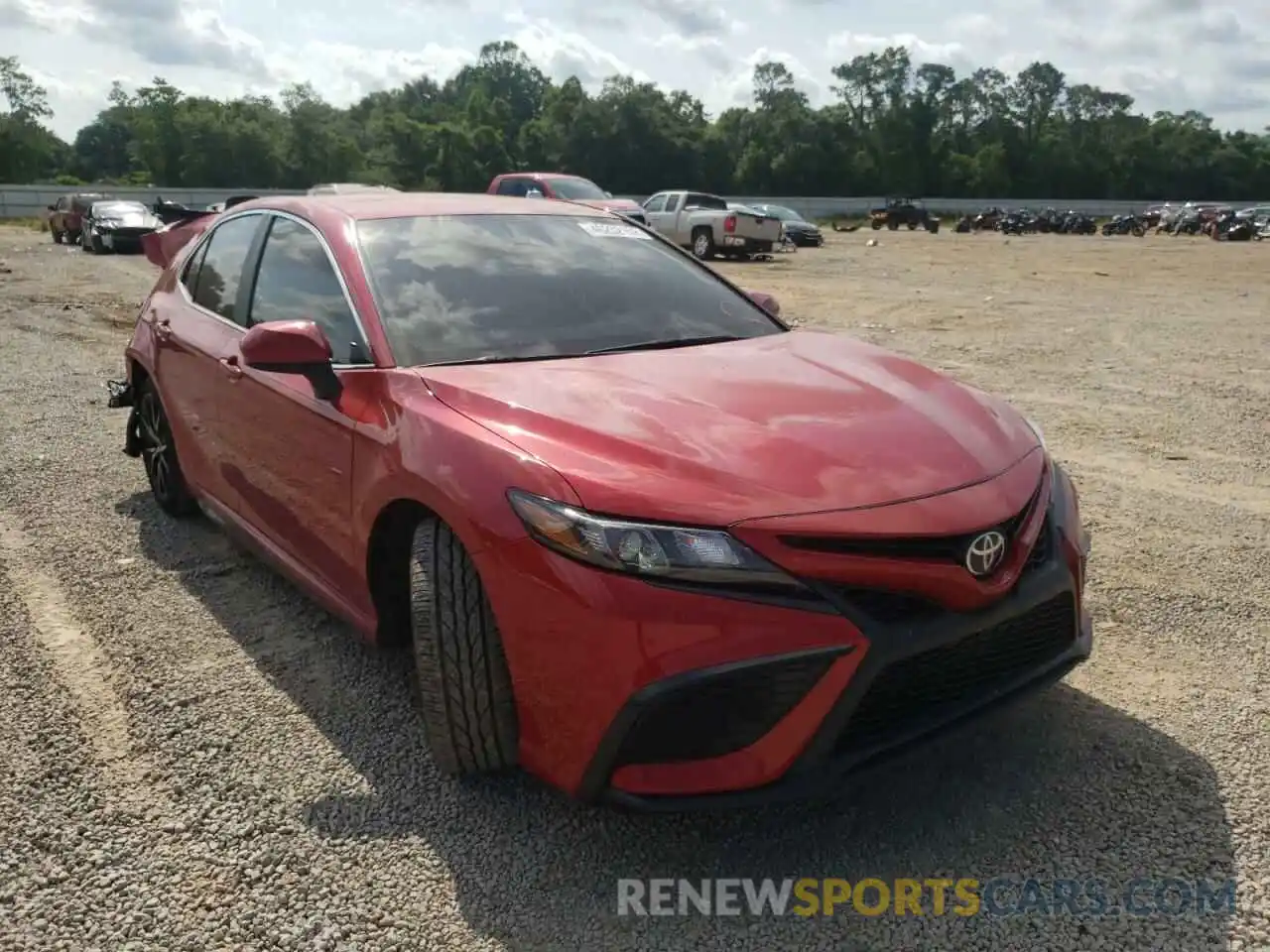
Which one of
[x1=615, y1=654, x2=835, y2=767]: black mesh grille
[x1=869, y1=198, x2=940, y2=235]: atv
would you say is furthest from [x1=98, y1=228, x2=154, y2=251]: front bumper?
[x1=869, y1=198, x2=940, y2=235]: atv

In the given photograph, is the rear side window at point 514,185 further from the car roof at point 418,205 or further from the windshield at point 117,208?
the car roof at point 418,205

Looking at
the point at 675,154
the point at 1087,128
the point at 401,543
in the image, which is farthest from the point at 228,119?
the point at 401,543

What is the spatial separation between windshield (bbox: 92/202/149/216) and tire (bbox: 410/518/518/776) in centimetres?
2624

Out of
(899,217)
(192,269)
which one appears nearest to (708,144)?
(899,217)

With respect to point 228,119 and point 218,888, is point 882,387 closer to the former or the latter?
point 218,888

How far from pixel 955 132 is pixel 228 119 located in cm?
6734

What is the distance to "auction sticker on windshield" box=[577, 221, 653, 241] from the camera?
4039mm

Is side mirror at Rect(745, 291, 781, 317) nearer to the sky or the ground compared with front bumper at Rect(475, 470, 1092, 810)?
nearer to the sky

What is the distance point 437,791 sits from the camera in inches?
112

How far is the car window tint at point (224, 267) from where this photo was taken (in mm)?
4180

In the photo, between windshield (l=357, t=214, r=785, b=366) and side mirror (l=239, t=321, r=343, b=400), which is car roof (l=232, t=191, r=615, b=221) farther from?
side mirror (l=239, t=321, r=343, b=400)

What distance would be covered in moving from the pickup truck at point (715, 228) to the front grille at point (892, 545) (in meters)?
21.6

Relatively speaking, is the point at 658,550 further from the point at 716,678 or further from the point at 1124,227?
the point at 1124,227

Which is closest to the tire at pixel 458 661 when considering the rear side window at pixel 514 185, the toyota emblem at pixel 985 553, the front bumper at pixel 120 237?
the toyota emblem at pixel 985 553
